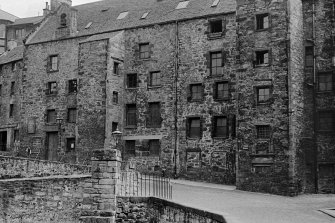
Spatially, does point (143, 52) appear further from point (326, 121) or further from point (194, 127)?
point (326, 121)

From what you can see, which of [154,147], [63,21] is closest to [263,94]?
[154,147]

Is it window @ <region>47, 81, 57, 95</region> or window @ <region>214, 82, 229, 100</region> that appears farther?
window @ <region>47, 81, 57, 95</region>

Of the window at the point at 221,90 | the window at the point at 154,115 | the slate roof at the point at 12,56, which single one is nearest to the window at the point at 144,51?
the window at the point at 154,115

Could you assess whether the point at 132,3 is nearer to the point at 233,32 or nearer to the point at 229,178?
the point at 233,32

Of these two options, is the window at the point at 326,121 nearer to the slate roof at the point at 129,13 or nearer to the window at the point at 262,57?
the window at the point at 262,57

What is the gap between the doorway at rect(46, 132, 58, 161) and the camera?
3747cm

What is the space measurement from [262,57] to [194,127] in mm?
6854

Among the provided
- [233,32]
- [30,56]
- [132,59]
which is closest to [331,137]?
[233,32]

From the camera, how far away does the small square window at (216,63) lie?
32.1 m

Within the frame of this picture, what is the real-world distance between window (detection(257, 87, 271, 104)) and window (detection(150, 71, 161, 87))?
8.35 meters

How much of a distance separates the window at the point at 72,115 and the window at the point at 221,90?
11.4 m

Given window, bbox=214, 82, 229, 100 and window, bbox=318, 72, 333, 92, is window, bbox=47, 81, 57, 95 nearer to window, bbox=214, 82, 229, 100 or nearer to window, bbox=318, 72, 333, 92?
window, bbox=214, 82, 229, 100

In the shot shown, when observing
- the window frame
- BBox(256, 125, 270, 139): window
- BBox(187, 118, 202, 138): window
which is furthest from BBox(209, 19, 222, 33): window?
BBox(256, 125, 270, 139): window

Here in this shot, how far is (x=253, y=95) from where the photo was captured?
27875 millimetres
